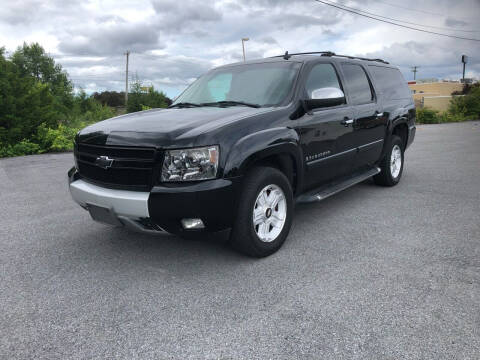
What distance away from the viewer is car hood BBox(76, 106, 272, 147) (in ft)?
10.1

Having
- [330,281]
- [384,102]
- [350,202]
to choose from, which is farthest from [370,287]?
[384,102]

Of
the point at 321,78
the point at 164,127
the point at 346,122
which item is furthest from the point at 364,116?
the point at 164,127

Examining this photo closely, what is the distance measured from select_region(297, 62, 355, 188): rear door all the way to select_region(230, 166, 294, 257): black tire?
1.99ft

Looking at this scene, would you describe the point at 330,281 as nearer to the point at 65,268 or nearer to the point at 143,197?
the point at 143,197

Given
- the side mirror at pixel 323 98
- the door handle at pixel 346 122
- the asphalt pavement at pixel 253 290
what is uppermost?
the side mirror at pixel 323 98

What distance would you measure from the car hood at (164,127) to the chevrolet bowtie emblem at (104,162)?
131 millimetres

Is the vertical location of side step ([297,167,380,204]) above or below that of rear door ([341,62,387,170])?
below

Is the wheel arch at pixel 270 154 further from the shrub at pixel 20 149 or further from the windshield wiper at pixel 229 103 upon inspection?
the shrub at pixel 20 149

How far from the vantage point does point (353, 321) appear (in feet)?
8.39

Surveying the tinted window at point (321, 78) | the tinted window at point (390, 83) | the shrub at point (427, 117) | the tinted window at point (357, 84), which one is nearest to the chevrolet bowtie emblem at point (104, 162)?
the tinted window at point (321, 78)

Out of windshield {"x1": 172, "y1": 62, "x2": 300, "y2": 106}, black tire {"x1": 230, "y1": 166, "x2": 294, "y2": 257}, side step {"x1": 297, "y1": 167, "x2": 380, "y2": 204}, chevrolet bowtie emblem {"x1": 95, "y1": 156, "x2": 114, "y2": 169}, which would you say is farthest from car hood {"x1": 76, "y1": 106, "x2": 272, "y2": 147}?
side step {"x1": 297, "y1": 167, "x2": 380, "y2": 204}

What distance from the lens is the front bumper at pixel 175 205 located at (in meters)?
2.97

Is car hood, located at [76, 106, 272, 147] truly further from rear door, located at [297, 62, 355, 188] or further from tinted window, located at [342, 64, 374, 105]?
tinted window, located at [342, 64, 374, 105]

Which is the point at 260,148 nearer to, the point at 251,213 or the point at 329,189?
the point at 251,213
